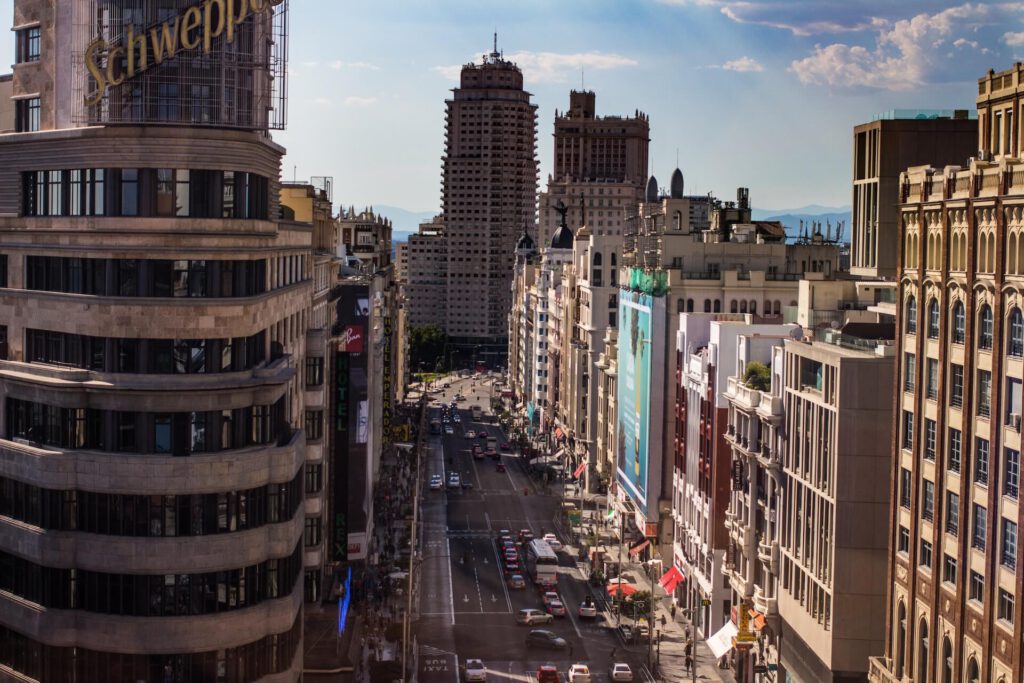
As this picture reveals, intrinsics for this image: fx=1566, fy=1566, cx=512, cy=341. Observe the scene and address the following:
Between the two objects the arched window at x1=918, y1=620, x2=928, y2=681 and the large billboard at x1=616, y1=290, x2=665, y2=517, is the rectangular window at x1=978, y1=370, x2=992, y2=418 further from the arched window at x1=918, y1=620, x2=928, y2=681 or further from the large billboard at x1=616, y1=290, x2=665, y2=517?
the large billboard at x1=616, y1=290, x2=665, y2=517

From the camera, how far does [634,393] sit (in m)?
144

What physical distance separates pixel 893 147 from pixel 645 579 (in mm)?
62736

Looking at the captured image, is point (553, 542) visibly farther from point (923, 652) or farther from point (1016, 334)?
point (1016, 334)

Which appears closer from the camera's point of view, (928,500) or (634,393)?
(928,500)

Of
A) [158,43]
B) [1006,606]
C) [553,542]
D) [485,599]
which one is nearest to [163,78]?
[158,43]

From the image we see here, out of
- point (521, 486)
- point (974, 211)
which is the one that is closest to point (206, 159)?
point (974, 211)

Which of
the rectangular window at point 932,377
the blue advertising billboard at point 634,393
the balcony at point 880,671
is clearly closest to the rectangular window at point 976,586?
the rectangular window at point 932,377

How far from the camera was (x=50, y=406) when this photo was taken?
2338 inches

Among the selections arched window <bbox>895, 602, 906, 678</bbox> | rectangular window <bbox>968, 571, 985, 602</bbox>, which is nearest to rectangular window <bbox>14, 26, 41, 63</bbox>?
rectangular window <bbox>968, 571, 985, 602</bbox>

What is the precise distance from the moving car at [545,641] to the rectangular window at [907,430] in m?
46.3

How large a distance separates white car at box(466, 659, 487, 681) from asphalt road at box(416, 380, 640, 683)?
1.24 m

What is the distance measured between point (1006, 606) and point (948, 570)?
5840 millimetres

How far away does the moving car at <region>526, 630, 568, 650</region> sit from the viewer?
10694cm

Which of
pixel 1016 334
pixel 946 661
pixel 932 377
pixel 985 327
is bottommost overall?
pixel 946 661
